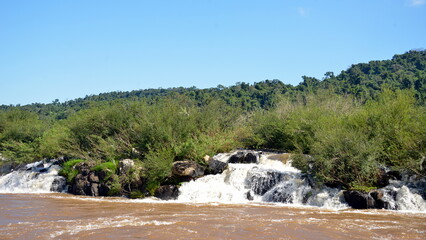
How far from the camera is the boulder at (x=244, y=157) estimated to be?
69.4 ft

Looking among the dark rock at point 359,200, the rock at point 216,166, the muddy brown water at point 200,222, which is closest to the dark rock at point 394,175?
the dark rock at point 359,200

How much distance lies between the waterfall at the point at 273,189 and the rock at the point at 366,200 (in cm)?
22

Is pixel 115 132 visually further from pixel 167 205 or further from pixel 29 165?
pixel 167 205

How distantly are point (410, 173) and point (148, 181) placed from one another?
1114cm

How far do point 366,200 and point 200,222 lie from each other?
637 cm

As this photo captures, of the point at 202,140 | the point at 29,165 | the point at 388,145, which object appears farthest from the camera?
the point at 29,165

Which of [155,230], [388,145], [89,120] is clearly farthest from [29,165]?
[388,145]

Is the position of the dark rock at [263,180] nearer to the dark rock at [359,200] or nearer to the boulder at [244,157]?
the boulder at [244,157]

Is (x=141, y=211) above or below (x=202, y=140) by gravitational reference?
below

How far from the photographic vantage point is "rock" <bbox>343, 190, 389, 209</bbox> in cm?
1554

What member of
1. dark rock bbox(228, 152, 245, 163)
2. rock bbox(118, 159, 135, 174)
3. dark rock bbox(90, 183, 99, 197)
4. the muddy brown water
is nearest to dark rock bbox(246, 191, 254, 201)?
the muddy brown water

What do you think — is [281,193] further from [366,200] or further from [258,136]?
[258,136]

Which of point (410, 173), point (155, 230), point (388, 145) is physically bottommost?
point (155, 230)

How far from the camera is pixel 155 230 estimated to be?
11.9 meters
